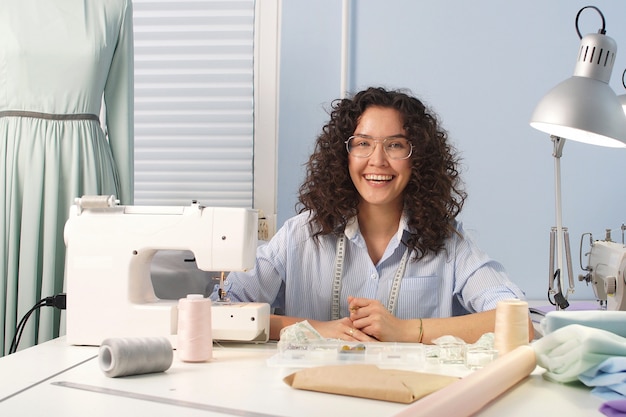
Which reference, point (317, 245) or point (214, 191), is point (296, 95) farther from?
point (317, 245)

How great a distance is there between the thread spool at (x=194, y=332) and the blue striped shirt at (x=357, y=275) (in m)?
0.55

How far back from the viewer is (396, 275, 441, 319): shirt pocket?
1.96 meters

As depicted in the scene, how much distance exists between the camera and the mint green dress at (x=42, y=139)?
2.19 meters

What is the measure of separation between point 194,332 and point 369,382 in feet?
1.28

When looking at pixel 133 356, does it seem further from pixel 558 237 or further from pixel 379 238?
pixel 558 237

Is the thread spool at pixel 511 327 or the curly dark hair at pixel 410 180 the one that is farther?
the curly dark hair at pixel 410 180

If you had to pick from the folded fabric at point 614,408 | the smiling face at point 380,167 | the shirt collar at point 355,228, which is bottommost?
the folded fabric at point 614,408

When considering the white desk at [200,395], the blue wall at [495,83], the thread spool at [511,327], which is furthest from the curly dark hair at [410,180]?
the blue wall at [495,83]

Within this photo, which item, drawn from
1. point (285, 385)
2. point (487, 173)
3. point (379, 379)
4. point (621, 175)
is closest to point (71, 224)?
point (285, 385)

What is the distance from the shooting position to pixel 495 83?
2.91m

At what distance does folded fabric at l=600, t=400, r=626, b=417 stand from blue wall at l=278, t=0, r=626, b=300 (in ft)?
6.28

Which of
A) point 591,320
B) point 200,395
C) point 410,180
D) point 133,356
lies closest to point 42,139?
point 410,180

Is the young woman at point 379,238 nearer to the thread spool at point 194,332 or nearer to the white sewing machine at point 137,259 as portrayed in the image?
the white sewing machine at point 137,259

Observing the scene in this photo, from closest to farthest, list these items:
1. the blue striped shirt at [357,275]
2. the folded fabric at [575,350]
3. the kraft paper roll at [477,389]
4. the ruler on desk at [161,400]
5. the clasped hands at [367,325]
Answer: the kraft paper roll at [477,389]
the ruler on desk at [161,400]
the folded fabric at [575,350]
the clasped hands at [367,325]
the blue striped shirt at [357,275]
